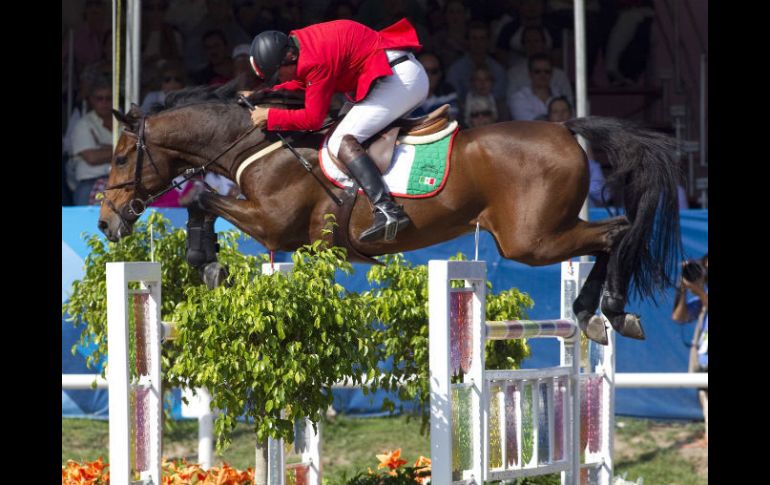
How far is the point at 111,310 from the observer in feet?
13.3

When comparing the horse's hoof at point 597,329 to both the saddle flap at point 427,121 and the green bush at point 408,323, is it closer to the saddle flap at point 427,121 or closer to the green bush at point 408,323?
the green bush at point 408,323

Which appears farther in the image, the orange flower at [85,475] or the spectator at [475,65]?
the spectator at [475,65]

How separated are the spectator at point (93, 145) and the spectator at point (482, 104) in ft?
8.65

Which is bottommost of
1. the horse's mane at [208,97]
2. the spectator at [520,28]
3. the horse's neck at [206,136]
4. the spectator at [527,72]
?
the horse's neck at [206,136]

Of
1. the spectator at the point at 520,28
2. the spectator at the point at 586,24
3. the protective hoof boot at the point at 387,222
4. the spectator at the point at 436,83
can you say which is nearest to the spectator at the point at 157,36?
the spectator at the point at 436,83

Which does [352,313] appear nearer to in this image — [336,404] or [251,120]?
Answer: [251,120]

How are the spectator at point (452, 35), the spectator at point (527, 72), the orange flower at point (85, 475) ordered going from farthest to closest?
the spectator at point (452, 35), the spectator at point (527, 72), the orange flower at point (85, 475)

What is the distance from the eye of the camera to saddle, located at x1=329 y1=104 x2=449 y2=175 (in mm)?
4668

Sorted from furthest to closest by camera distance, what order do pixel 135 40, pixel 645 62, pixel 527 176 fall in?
pixel 645 62 → pixel 135 40 → pixel 527 176

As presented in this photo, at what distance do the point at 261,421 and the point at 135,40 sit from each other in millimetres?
3288

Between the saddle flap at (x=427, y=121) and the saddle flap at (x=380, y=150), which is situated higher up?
the saddle flap at (x=427, y=121)

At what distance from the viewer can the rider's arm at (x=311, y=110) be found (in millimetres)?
4500

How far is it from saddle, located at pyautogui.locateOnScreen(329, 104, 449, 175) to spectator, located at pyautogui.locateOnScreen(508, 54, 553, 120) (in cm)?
378
